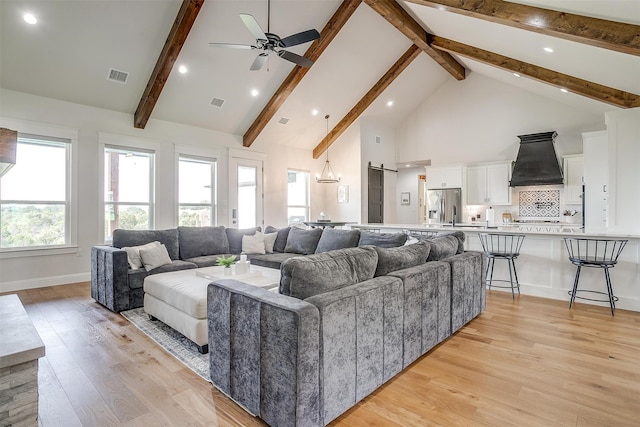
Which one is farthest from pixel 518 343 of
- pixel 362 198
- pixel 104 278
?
pixel 362 198

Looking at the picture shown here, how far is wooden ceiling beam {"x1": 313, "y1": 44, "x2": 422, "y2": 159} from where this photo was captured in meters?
7.20

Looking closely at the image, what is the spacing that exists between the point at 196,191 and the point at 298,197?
2.80m

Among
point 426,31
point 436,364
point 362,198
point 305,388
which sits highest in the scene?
point 426,31

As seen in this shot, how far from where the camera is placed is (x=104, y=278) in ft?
12.8

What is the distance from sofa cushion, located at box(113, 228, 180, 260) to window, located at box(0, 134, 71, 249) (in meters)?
1.46

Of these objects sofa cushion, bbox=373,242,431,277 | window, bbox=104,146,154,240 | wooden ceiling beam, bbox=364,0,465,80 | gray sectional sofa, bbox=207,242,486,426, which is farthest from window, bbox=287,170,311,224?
gray sectional sofa, bbox=207,242,486,426

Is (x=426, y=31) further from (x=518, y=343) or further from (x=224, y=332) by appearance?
(x=224, y=332)

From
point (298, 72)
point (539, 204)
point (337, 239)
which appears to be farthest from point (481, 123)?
point (337, 239)

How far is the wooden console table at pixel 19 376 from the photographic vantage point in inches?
43.9

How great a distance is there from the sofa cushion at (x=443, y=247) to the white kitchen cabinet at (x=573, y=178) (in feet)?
16.5

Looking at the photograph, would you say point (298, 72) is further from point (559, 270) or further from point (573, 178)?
point (573, 178)

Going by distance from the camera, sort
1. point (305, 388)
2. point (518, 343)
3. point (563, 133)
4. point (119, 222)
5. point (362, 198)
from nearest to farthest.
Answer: point (305, 388)
point (518, 343)
point (119, 222)
point (563, 133)
point (362, 198)

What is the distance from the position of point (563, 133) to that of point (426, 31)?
12.2ft

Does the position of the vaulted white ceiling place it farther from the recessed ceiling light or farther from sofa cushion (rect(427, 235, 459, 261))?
sofa cushion (rect(427, 235, 459, 261))
